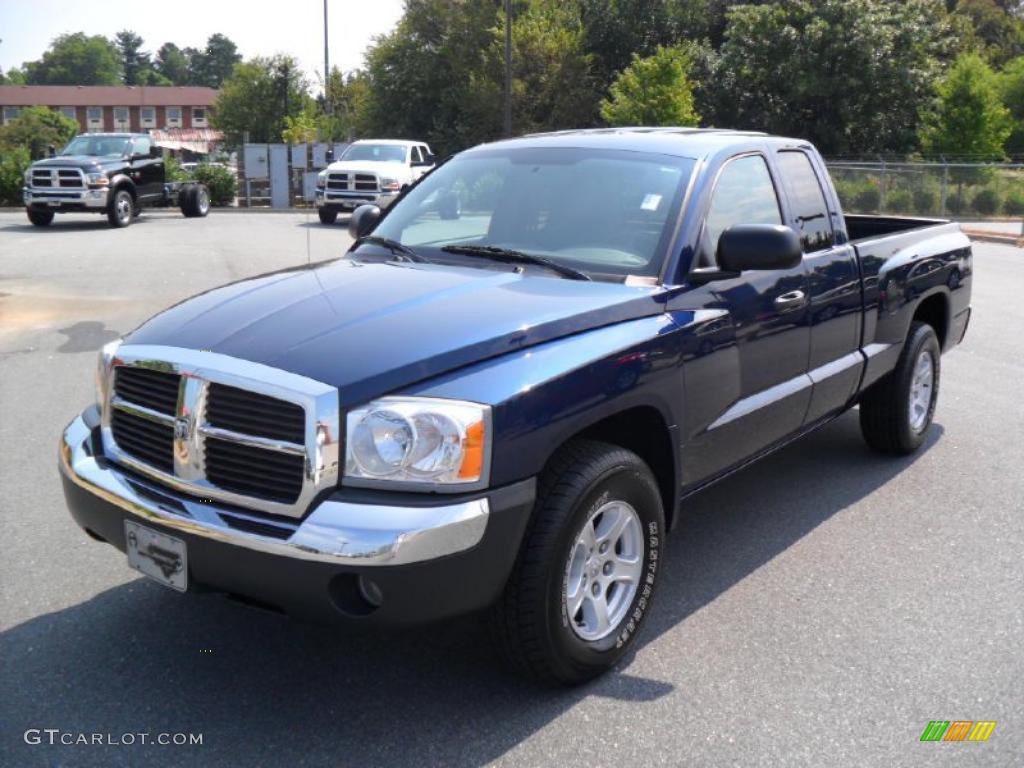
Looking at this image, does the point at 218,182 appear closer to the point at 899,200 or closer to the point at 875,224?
the point at 899,200

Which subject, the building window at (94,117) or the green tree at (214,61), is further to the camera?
the green tree at (214,61)

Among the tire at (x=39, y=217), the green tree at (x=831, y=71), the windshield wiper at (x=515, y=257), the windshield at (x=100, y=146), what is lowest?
the tire at (x=39, y=217)

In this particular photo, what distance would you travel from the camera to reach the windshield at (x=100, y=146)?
2303 cm

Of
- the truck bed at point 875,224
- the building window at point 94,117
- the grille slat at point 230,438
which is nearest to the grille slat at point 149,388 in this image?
the grille slat at point 230,438

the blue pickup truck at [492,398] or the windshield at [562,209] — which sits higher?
the windshield at [562,209]

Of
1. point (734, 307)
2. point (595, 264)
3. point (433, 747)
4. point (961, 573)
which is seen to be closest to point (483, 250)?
point (595, 264)

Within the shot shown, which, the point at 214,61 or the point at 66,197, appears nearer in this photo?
the point at 66,197

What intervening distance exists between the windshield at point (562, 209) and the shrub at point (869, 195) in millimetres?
26670

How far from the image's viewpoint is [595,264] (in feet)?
13.7

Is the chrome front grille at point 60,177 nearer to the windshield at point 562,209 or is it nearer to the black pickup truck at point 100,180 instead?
the black pickup truck at point 100,180

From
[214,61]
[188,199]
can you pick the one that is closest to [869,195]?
[188,199]

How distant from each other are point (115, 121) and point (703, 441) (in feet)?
401

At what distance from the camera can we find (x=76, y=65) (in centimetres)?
17688

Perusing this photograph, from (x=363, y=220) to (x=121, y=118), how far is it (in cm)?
12006
